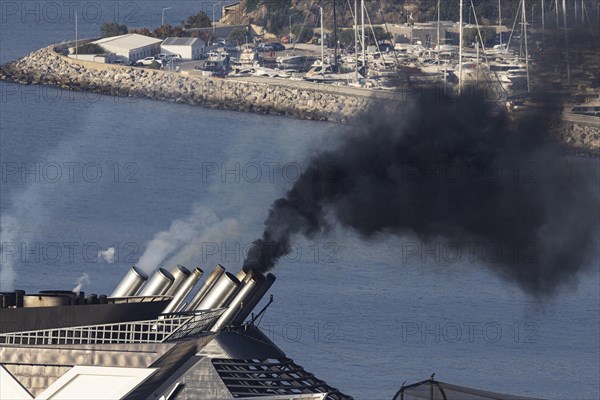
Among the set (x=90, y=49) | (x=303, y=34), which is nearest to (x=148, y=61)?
(x=90, y=49)

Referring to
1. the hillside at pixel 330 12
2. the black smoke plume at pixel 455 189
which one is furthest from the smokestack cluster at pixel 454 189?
the hillside at pixel 330 12

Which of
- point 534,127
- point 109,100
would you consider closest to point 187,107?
point 109,100

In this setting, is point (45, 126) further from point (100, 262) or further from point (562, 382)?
point (562, 382)

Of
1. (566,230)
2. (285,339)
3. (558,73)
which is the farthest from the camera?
(285,339)

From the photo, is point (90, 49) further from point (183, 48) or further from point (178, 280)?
point (178, 280)

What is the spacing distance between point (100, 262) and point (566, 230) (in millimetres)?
20814

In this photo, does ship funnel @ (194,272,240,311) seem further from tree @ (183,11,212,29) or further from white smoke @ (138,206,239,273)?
tree @ (183,11,212,29)

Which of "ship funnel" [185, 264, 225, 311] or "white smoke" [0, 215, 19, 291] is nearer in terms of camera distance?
"ship funnel" [185, 264, 225, 311]

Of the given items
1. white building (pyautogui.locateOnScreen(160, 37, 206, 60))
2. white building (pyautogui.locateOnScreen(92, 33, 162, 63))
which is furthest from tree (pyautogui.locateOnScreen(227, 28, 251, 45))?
white building (pyautogui.locateOnScreen(92, 33, 162, 63))

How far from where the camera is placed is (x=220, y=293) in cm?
3631

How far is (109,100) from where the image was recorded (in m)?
106

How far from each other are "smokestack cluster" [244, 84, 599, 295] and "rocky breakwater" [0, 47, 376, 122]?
47699mm

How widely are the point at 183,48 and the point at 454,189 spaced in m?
78.8

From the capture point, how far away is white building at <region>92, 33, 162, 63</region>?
11556 centimetres
